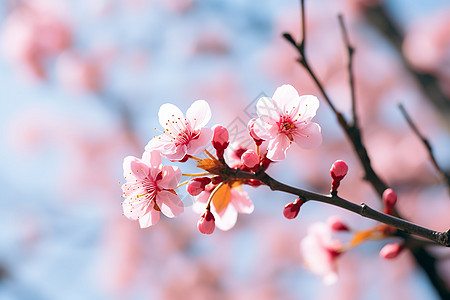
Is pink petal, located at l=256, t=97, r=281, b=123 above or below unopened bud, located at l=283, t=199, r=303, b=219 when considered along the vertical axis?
above

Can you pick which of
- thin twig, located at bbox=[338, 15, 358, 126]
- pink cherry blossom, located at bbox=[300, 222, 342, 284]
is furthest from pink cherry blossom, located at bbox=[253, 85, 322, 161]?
pink cherry blossom, located at bbox=[300, 222, 342, 284]

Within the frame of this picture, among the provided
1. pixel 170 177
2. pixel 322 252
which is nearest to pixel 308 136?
pixel 170 177

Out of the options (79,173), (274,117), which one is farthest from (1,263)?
A: (274,117)

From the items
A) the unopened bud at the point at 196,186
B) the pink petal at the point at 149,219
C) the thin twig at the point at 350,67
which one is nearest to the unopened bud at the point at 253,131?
the unopened bud at the point at 196,186

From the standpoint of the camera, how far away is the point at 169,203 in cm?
77

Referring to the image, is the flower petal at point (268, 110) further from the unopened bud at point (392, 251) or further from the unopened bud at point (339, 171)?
the unopened bud at point (392, 251)

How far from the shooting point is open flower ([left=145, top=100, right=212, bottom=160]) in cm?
73

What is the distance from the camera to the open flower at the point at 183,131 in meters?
0.73

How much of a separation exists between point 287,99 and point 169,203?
0.30m

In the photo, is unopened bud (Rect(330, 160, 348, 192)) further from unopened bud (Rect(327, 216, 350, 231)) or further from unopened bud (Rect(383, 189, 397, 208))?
unopened bud (Rect(327, 216, 350, 231))

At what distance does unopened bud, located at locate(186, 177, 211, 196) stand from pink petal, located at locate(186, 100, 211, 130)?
108mm

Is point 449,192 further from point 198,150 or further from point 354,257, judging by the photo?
point 354,257

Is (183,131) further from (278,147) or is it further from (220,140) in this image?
(278,147)

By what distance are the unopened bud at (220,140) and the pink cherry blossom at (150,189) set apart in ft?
0.27
